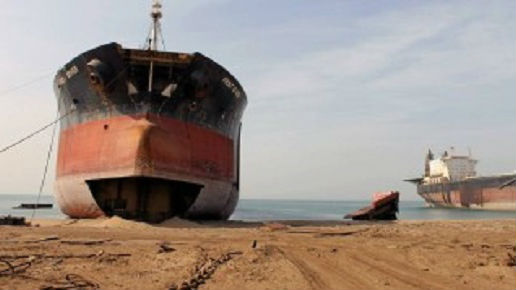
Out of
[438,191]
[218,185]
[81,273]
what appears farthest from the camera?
[438,191]

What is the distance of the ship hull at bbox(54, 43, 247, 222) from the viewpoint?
15891 millimetres

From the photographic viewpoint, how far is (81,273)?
678 cm

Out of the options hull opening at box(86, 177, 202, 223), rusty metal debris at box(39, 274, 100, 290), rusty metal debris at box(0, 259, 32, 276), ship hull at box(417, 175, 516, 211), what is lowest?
rusty metal debris at box(39, 274, 100, 290)

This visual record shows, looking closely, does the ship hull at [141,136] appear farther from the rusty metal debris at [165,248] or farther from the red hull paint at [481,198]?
the red hull paint at [481,198]

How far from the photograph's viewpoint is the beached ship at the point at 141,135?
15906 millimetres

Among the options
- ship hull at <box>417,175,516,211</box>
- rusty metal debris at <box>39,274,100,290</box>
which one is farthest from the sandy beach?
ship hull at <box>417,175,516,211</box>

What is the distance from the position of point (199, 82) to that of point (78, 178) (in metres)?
5.13

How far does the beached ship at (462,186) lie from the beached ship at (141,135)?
47.2 m

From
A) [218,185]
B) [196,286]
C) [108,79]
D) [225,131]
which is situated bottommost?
[196,286]

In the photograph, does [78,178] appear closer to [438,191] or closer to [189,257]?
[189,257]

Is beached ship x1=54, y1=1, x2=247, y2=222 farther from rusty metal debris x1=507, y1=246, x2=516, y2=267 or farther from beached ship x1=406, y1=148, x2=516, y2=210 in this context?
beached ship x1=406, y1=148, x2=516, y2=210

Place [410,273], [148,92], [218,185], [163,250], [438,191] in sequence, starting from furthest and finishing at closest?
[438,191], [218,185], [148,92], [163,250], [410,273]

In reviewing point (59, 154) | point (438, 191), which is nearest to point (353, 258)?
point (59, 154)

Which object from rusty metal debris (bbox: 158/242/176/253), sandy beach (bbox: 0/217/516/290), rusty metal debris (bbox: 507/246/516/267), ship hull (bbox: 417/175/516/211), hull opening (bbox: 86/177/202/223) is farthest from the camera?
ship hull (bbox: 417/175/516/211)
